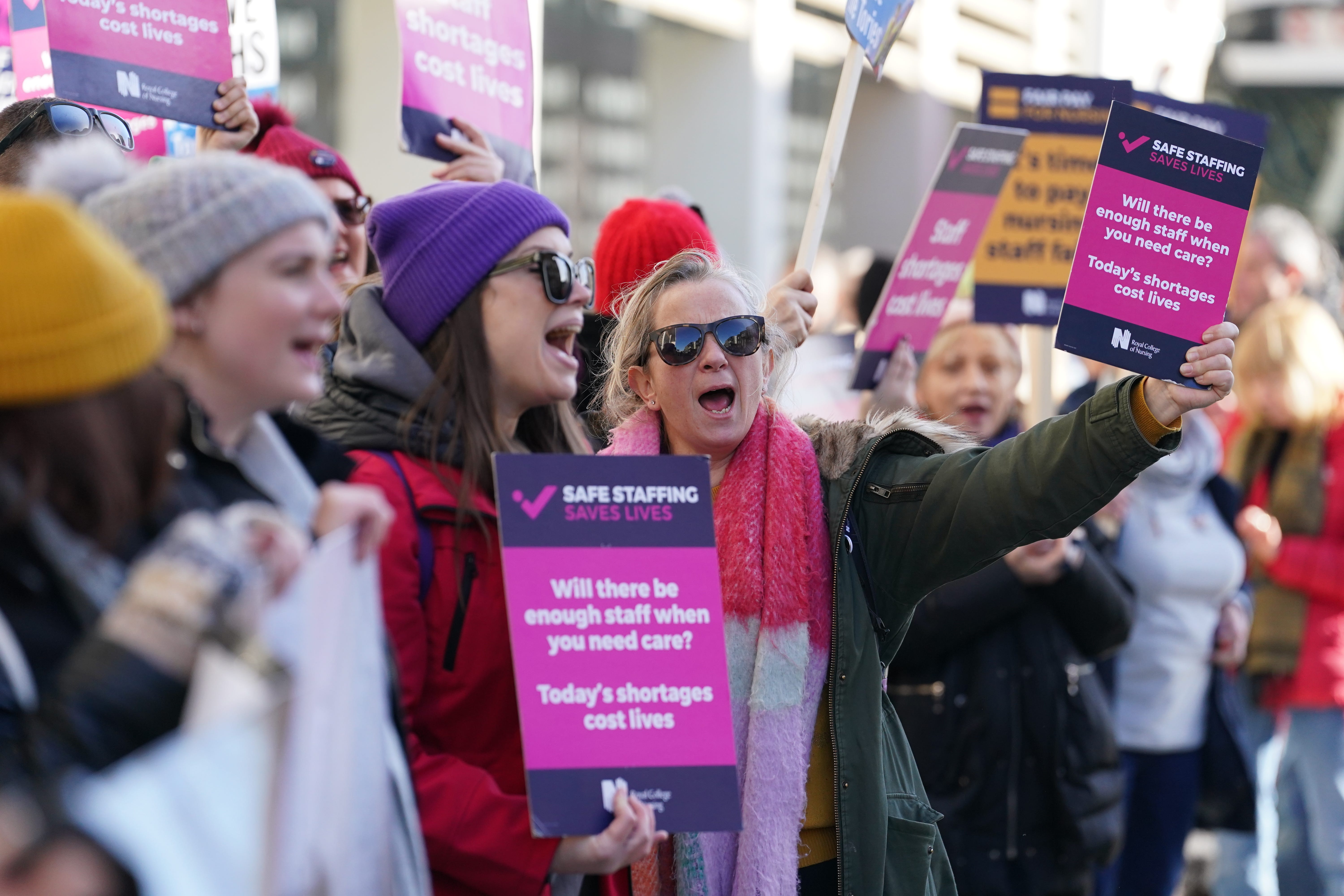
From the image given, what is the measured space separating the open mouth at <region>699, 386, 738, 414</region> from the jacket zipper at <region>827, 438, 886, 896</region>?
0.30 metres

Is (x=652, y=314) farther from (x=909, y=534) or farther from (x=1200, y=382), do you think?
(x=1200, y=382)

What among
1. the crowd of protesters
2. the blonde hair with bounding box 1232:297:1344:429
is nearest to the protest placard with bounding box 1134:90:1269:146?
the blonde hair with bounding box 1232:297:1344:429

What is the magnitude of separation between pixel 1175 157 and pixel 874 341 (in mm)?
1420

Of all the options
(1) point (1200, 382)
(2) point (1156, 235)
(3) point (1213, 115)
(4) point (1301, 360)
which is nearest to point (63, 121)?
(2) point (1156, 235)

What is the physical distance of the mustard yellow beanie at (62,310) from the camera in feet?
4.99

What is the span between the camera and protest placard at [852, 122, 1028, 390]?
13.7 feet

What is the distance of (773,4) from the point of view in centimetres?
1170

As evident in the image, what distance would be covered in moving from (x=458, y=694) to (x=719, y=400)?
3.07 feet

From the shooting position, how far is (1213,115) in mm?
5516

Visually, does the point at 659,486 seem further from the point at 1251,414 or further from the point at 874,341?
the point at 1251,414

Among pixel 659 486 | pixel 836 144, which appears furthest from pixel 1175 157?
pixel 659 486

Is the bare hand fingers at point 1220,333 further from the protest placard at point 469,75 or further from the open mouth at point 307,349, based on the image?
the protest placard at point 469,75

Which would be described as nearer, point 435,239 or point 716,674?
point 716,674

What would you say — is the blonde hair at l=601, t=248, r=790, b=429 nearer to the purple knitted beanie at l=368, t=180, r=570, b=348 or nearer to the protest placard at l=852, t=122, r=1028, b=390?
the purple knitted beanie at l=368, t=180, r=570, b=348
